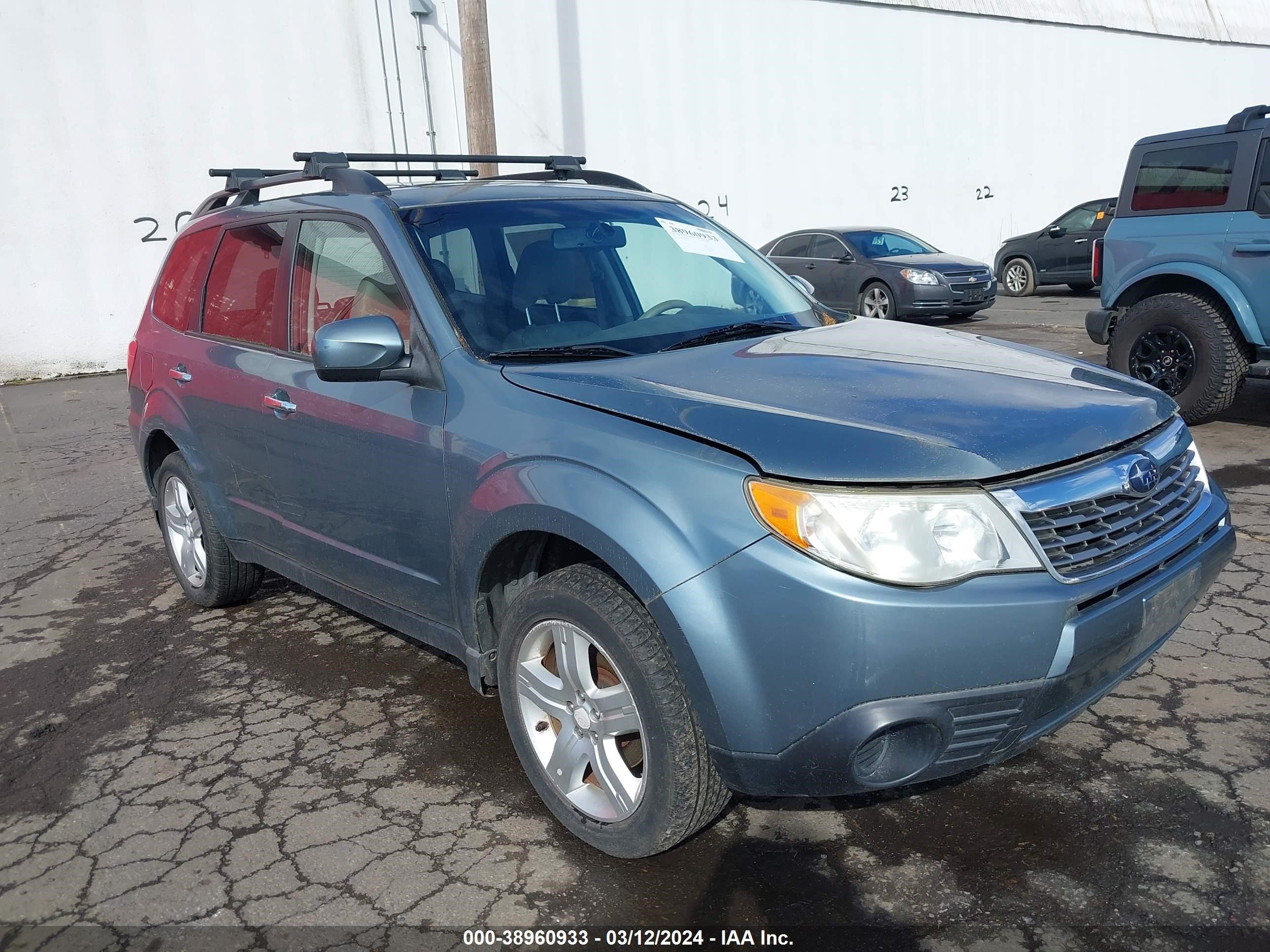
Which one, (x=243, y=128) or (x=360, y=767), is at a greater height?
(x=243, y=128)

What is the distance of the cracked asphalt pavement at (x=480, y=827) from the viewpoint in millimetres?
2539

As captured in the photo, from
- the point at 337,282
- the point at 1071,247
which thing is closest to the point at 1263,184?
the point at 337,282

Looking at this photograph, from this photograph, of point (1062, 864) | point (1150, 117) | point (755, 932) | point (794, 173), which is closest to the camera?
point (755, 932)

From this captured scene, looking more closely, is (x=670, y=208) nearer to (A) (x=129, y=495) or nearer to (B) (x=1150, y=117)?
(A) (x=129, y=495)

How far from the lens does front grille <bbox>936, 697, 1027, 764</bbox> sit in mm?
2281

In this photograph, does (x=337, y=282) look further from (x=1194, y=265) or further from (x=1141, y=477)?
(x=1194, y=265)

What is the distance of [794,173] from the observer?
61.1 ft

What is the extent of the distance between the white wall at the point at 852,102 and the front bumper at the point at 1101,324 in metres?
9.95

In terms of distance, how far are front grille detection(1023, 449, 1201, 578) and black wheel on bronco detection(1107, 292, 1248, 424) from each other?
4.58m

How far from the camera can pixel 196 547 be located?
4.75m

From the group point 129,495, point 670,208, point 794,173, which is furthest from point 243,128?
point 670,208

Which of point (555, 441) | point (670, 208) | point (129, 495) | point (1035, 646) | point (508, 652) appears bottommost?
point (129, 495)

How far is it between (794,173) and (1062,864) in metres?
17.2

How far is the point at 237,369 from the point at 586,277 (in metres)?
1.47
